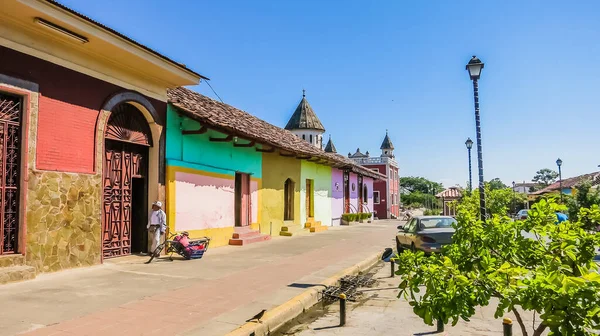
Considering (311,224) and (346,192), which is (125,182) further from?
(346,192)

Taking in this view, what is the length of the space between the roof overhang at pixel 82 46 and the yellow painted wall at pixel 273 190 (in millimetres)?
7321

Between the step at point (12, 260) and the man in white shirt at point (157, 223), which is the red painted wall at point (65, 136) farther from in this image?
the man in white shirt at point (157, 223)

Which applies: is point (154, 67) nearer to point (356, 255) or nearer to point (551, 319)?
point (356, 255)

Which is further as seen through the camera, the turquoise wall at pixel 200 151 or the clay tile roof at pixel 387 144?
the clay tile roof at pixel 387 144

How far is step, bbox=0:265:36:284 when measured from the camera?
691cm

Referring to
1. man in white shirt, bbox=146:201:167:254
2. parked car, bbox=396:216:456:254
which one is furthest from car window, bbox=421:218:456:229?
man in white shirt, bbox=146:201:167:254

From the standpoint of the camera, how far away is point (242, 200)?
52.0 ft

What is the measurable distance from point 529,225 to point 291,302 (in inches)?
157

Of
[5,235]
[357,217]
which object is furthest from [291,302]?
[357,217]

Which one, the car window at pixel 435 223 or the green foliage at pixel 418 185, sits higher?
the green foliage at pixel 418 185

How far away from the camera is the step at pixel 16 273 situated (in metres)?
6.91

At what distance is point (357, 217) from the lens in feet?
97.8

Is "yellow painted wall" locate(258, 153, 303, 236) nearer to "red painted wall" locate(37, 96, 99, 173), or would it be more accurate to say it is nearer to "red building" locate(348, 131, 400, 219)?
"red painted wall" locate(37, 96, 99, 173)

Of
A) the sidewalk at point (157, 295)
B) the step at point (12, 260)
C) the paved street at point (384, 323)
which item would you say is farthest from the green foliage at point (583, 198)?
the step at point (12, 260)
